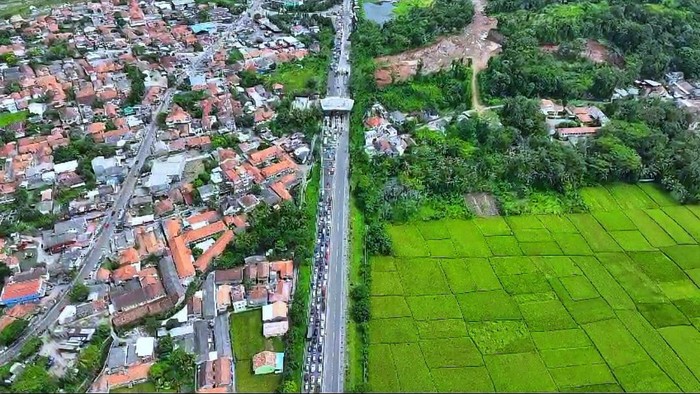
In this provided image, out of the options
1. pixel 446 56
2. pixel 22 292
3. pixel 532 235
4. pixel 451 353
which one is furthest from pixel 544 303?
pixel 446 56

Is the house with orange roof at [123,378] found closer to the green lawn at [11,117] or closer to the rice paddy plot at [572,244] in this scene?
the rice paddy plot at [572,244]

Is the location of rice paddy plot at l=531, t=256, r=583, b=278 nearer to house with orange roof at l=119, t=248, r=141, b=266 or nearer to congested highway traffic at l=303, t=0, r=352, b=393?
congested highway traffic at l=303, t=0, r=352, b=393

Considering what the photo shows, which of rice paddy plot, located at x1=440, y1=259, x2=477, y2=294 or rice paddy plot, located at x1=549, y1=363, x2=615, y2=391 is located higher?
rice paddy plot, located at x1=440, y1=259, x2=477, y2=294

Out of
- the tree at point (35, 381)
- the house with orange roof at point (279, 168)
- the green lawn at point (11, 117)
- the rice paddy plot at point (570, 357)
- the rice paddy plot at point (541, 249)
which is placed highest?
the green lawn at point (11, 117)

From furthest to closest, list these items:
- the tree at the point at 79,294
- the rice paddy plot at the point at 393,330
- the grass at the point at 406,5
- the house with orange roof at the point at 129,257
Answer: the grass at the point at 406,5, the house with orange roof at the point at 129,257, the tree at the point at 79,294, the rice paddy plot at the point at 393,330

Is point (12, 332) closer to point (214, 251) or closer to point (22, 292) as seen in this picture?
point (22, 292)

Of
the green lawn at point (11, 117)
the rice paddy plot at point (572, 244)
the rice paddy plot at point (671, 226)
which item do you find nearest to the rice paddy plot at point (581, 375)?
the rice paddy plot at point (572, 244)

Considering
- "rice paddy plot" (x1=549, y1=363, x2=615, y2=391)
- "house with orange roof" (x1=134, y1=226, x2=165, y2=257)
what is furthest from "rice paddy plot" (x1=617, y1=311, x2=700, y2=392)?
"house with orange roof" (x1=134, y1=226, x2=165, y2=257)
